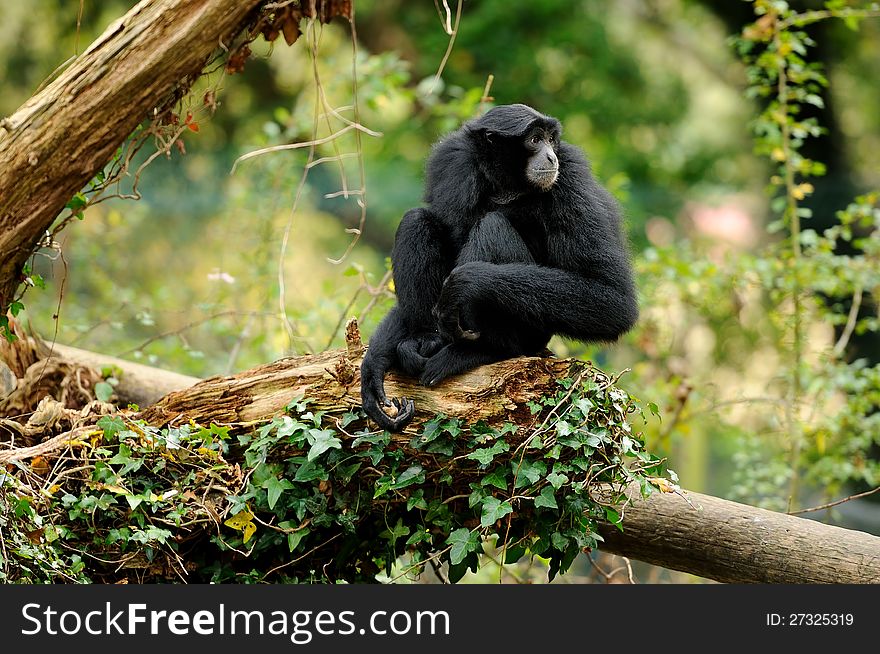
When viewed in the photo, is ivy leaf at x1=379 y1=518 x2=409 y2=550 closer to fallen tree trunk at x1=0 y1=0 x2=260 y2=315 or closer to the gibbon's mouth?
the gibbon's mouth

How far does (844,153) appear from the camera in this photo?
13.6 metres

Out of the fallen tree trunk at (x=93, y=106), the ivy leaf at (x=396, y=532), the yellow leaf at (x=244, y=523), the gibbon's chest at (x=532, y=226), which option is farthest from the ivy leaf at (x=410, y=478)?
the fallen tree trunk at (x=93, y=106)

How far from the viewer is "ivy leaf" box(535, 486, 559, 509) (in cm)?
429

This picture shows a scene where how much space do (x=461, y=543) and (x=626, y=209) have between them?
21.5 feet

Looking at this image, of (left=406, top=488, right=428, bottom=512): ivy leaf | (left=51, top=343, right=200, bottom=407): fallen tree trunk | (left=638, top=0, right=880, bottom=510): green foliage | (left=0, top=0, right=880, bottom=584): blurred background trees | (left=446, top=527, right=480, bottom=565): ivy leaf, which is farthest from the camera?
(left=0, top=0, right=880, bottom=584): blurred background trees

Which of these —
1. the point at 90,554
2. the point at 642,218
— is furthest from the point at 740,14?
the point at 90,554

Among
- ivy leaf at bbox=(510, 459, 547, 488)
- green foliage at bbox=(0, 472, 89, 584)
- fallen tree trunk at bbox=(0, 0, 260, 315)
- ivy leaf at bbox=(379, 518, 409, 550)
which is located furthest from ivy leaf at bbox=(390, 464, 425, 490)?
fallen tree trunk at bbox=(0, 0, 260, 315)

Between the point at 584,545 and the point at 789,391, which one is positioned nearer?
the point at 584,545

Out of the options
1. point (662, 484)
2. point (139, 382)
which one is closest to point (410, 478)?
point (662, 484)

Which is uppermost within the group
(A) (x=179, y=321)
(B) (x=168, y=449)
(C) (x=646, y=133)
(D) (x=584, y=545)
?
(C) (x=646, y=133)

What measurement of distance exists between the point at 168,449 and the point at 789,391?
5.48 metres

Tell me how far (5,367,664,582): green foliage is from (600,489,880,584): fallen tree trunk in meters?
0.49

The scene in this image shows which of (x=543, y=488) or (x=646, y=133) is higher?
(x=646, y=133)

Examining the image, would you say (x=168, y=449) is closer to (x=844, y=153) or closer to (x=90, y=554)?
(x=90, y=554)
